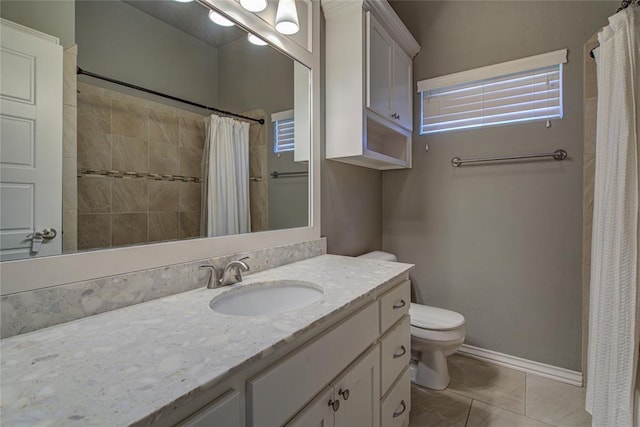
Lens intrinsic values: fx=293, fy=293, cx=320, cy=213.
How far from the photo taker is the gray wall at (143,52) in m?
0.93

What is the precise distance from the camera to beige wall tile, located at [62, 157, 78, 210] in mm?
866

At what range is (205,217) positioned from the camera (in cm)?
121

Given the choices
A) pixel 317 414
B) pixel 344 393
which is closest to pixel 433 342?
pixel 344 393

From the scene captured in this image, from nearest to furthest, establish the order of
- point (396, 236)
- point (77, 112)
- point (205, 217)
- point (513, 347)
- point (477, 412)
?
1. point (77, 112)
2. point (205, 217)
3. point (477, 412)
4. point (513, 347)
5. point (396, 236)

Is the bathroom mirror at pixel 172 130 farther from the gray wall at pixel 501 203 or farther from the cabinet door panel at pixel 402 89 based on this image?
the gray wall at pixel 501 203

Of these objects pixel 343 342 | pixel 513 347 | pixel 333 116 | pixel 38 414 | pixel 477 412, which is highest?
pixel 333 116

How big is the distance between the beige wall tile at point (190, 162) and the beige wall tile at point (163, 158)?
0.02 metres

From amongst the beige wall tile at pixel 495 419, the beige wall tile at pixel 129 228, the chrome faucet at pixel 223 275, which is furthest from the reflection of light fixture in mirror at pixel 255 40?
the beige wall tile at pixel 495 419

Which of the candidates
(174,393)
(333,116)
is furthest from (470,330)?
(174,393)

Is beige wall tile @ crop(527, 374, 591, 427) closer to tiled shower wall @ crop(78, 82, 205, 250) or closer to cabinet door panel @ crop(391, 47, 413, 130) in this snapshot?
cabinet door panel @ crop(391, 47, 413, 130)

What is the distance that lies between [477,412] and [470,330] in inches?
26.2

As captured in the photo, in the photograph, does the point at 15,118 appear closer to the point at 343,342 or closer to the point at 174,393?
the point at 174,393

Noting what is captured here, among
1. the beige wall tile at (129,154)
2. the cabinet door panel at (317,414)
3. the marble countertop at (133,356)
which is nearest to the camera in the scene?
the marble countertop at (133,356)

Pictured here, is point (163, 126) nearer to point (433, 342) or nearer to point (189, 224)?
point (189, 224)
